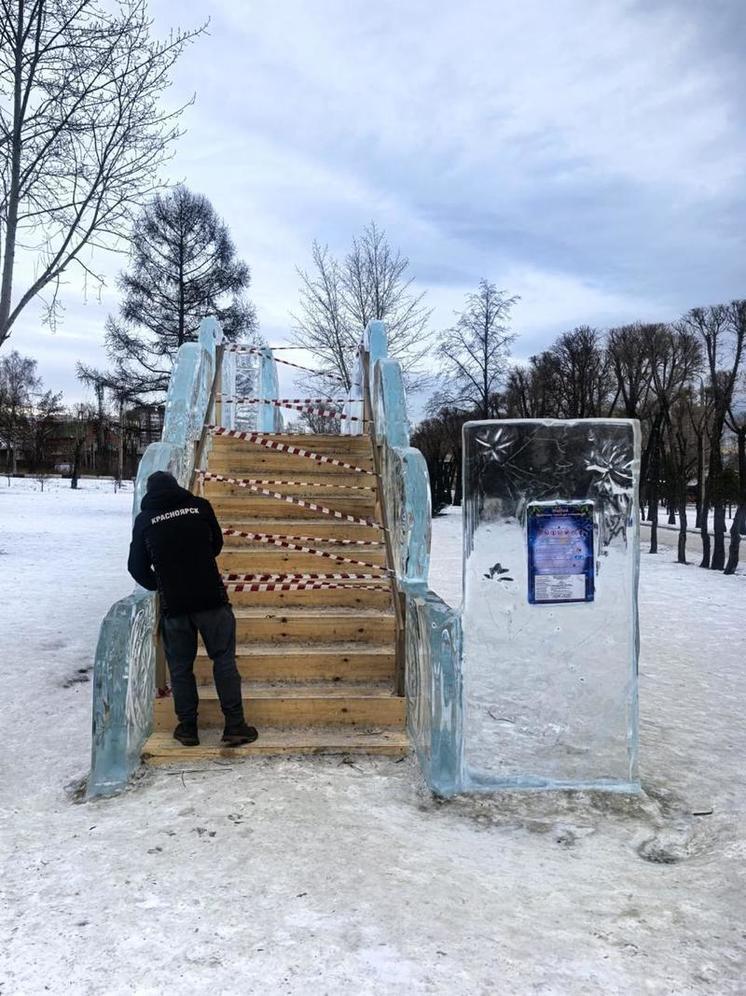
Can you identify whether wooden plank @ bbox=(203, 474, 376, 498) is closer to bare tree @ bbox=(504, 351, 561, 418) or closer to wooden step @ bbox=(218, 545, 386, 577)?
wooden step @ bbox=(218, 545, 386, 577)

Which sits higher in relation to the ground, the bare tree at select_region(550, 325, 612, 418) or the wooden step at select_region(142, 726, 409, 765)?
the bare tree at select_region(550, 325, 612, 418)

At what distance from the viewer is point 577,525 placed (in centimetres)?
414

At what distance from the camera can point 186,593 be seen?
427 cm

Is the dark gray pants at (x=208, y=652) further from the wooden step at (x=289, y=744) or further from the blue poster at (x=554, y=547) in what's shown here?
the blue poster at (x=554, y=547)

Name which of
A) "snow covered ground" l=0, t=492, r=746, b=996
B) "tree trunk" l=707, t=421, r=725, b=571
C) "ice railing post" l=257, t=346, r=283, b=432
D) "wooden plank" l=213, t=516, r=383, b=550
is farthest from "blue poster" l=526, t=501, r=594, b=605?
"tree trunk" l=707, t=421, r=725, b=571

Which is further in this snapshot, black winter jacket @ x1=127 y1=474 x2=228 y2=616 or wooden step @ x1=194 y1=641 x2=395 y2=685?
wooden step @ x1=194 y1=641 x2=395 y2=685

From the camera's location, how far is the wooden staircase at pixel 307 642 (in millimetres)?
4555

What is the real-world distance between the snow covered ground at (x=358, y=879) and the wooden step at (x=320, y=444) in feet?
11.5

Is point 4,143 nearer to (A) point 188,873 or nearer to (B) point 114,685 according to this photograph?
(B) point 114,685

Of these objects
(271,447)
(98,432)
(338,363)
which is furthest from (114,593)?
(98,432)

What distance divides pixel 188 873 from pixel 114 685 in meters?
1.25

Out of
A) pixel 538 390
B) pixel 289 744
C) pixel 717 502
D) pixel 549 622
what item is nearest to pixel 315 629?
pixel 289 744

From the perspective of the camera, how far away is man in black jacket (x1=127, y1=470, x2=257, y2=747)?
14.0 ft

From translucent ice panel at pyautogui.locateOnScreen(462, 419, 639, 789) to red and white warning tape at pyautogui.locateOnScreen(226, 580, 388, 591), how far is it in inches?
66.3
